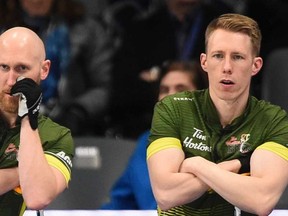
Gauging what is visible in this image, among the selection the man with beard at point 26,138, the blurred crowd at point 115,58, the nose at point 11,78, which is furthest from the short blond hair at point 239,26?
the blurred crowd at point 115,58

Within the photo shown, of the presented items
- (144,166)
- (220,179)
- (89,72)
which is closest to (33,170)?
(220,179)

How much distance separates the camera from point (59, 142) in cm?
611

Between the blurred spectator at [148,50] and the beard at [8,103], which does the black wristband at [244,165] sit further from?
the blurred spectator at [148,50]

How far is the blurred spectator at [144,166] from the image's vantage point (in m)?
7.46

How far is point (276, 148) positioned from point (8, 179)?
1349 mm

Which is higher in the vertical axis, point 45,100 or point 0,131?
point 0,131

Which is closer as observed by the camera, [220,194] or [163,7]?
[220,194]

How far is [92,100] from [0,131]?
2.92 m

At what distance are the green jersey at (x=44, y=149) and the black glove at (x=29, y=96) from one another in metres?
0.26

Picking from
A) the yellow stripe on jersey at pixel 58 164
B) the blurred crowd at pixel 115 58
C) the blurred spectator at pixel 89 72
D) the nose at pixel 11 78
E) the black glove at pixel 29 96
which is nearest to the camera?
the black glove at pixel 29 96

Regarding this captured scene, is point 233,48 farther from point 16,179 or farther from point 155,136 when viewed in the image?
point 16,179

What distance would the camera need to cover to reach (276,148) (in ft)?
19.9

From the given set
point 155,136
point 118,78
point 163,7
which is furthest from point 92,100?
point 155,136

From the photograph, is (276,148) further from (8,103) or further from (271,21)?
(271,21)
